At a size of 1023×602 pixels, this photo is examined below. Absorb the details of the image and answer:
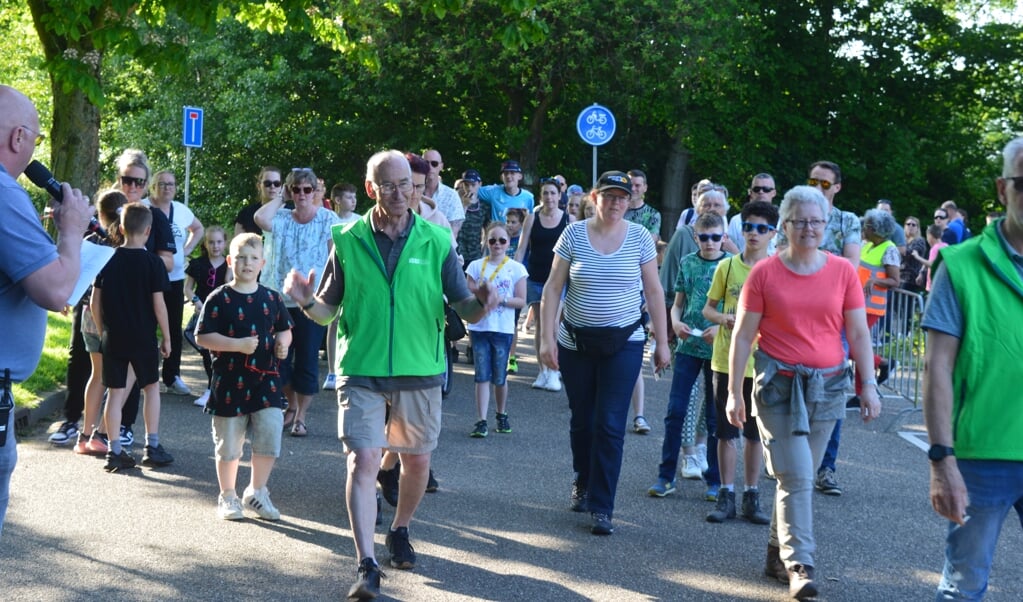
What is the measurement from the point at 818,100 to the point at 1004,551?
2945cm

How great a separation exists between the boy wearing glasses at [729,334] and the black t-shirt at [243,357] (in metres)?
2.53

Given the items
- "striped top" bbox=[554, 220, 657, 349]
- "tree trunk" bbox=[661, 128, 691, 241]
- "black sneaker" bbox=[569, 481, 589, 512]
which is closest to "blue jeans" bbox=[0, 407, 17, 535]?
"striped top" bbox=[554, 220, 657, 349]

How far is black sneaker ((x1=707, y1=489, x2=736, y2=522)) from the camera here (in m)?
7.53

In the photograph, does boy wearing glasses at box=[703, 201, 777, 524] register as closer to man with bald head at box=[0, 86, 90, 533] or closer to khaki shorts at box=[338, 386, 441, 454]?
khaki shorts at box=[338, 386, 441, 454]

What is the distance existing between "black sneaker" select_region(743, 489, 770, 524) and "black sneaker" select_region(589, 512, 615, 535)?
3.09 feet

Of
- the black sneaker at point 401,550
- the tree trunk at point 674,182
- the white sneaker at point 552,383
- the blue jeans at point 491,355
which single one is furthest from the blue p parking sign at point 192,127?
the tree trunk at point 674,182

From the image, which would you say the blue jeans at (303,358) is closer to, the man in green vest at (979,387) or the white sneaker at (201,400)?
the white sneaker at (201,400)

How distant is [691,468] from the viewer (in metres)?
8.73

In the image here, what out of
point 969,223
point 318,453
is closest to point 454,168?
point 969,223

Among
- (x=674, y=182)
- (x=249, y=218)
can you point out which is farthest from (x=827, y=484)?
(x=674, y=182)

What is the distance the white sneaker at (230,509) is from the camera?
7164mm

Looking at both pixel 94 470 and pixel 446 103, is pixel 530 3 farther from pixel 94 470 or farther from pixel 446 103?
pixel 446 103

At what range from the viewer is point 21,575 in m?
5.93

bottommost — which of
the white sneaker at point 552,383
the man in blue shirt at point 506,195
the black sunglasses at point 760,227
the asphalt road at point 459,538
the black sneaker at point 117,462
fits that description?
the asphalt road at point 459,538
